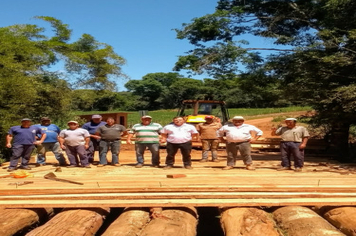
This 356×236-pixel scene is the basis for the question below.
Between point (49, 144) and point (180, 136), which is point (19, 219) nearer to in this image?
point (180, 136)

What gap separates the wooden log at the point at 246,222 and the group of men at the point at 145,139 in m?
4.15

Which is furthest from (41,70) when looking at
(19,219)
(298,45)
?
(19,219)

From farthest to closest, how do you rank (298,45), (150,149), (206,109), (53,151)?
(206,109) < (298,45) < (53,151) < (150,149)

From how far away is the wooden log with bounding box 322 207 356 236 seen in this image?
12.9 feet

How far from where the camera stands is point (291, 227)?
4031 mm

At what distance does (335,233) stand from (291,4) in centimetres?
1182

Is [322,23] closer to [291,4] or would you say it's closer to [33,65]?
[291,4]

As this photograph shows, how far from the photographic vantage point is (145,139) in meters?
9.20

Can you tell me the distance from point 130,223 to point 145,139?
5.06 m

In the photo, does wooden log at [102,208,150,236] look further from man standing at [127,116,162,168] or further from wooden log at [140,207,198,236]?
man standing at [127,116,162,168]

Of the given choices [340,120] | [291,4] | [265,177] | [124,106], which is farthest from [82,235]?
[124,106]

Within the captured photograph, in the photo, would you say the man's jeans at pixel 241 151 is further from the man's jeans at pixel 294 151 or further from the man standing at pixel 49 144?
the man standing at pixel 49 144

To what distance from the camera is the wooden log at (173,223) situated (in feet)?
12.7

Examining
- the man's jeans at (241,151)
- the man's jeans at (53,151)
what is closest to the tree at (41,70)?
the man's jeans at (53,151)
